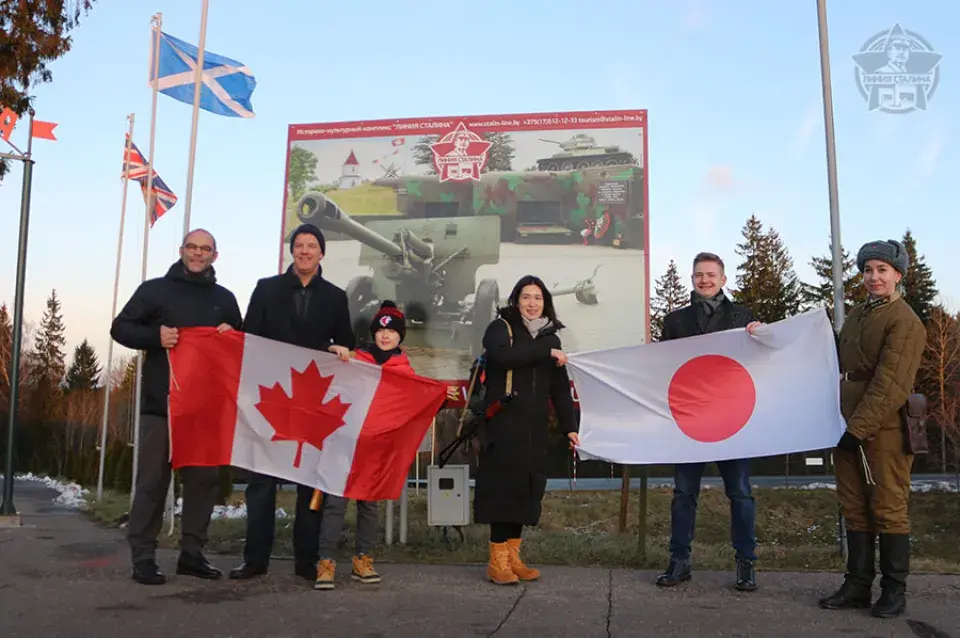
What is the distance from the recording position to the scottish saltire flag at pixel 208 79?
1167 centimetres

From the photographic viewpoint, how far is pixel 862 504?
16.4ft

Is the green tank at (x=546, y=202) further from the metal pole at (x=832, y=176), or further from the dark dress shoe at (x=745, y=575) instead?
the dark dress shoe at (x=745, y=575)

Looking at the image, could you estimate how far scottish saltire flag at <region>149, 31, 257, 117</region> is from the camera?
11.7m

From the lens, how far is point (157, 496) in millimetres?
5598

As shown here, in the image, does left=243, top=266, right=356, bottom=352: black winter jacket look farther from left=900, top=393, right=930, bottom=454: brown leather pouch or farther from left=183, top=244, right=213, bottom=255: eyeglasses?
left=900, top=393, right=930, bottom=454: brown leather pouch

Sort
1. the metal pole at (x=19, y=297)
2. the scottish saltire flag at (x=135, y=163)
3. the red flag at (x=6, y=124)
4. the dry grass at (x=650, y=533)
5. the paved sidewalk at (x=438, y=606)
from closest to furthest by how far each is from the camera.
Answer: the paved sidewalk at (x=438, y=606)
the dry grass at (x=650, y=533)
the metal pole at (x=19, y=297)
the red flag at (x=6, y=124)
the scottish saltire flag at (x=135, y=163)

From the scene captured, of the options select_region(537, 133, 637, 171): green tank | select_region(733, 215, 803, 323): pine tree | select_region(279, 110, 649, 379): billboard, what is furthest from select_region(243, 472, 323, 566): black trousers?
select_region(733, 215, 803, 323): pine tree

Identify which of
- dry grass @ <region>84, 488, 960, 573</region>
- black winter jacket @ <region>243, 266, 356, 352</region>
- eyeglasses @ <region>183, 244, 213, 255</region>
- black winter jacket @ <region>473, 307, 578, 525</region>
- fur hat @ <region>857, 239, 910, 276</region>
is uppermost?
eyeglasses @ <region>183, 244, 213, 255</region>

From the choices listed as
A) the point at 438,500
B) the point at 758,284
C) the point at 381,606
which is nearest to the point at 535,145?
the point at 438,500

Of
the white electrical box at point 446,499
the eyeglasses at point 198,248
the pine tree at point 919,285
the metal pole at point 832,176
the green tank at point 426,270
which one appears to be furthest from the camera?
the pine tree at point 919,285

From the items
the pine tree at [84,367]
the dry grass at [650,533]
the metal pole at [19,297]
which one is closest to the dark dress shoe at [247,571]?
the dry grass at [650,533]

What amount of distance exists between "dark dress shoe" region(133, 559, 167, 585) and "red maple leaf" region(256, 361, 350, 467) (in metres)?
1.04

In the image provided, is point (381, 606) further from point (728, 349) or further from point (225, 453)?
point (728, 349)

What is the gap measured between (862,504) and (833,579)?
935 millimetres
